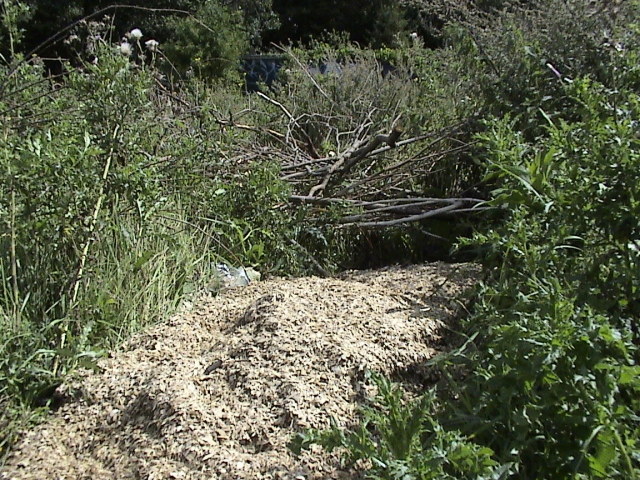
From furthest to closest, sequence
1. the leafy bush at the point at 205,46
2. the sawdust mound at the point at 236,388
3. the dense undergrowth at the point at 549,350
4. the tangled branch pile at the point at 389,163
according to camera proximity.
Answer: the leafy bush at the point at 205,46, the tangled branch pile at the point at 389,163, the sawdust mound at the point at 236,388, the dense undergrowth at the point at 549,350

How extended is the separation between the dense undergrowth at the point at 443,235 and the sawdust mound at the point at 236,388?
0.46 ft

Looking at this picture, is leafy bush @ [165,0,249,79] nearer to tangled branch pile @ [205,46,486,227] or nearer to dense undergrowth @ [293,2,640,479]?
tangled branch pile @ [205,46,486,227]

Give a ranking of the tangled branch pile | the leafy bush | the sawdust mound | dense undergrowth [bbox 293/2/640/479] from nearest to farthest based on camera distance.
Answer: dense undergrowth [bbox 293/2/640/479] < the sawdust mound < the tangled branch pile < the leafy bush

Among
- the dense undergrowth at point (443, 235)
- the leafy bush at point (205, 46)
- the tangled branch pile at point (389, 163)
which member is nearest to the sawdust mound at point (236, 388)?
the dense undergrowth at point (443, 235)

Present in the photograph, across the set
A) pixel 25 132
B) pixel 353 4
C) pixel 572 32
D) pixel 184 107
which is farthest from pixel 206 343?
pixel 353 4

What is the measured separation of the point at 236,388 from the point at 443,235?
2.05m

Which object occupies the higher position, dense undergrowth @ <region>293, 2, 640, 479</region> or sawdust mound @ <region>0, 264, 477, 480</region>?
dense undergrowth @ <region>293, 2, 640, 479</region>

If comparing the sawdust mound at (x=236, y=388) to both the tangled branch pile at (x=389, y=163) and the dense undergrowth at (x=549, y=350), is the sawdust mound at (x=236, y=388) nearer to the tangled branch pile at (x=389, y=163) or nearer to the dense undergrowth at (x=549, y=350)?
the dense undergrowth at (x=549, y=350)

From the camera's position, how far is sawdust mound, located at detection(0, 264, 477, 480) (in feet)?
7.84

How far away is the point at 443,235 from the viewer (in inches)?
173

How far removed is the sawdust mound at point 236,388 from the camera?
7.84ft

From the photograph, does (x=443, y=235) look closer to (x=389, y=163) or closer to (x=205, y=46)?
(x=389, y=163)

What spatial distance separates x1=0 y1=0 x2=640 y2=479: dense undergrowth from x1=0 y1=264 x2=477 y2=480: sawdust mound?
14 cm

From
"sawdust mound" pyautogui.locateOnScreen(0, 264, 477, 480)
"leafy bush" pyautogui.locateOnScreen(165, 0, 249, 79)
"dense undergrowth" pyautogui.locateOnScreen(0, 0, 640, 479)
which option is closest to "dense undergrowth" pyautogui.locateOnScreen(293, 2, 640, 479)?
"dense undergrowth" pyautogui.locateOnScreen(0, 0, 640, 479)
